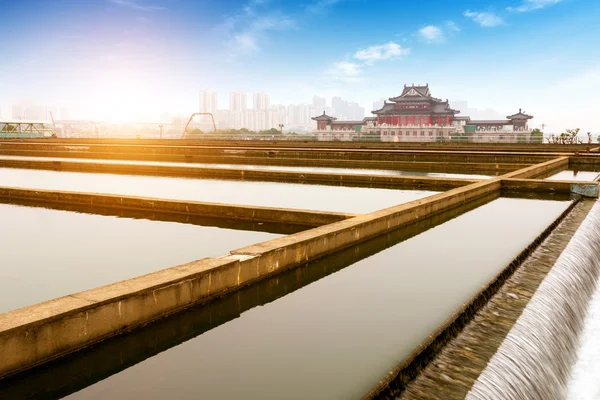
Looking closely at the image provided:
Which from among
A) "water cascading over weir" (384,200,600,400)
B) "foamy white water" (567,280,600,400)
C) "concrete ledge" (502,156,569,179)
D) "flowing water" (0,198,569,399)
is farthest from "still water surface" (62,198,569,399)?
"concrete ledge" (502,156,569,179)

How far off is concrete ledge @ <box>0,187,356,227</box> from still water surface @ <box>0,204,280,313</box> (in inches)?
33.2

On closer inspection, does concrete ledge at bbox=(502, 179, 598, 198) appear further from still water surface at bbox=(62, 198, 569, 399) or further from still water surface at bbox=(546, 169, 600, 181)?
still water surface at bbox=(62, 198, 569, 399)

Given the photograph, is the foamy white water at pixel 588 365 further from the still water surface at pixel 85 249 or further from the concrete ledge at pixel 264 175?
the concrete ledge at pixel 264 175

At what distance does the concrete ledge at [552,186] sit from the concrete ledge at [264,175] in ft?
3.83

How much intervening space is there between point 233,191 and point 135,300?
9608mm

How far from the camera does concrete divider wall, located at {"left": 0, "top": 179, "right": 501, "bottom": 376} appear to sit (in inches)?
151

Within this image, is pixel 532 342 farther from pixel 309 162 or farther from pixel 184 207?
pixel 309 162

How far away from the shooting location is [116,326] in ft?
14.7

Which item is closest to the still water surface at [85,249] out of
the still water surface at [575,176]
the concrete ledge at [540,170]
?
the concrete ledge at [540,170]

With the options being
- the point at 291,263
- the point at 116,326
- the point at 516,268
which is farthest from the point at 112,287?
the point at 516,268

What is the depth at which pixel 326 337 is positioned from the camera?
4.57 metres

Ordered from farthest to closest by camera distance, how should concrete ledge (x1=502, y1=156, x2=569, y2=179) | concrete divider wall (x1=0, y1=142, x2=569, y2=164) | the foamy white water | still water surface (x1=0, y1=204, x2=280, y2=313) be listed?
concrete divider wall (x1=0, y1=142, x2=569, y2=164)
concrete ledge (x1=502, y1=156, x2=569, y2=179)
still water surface (x1=0, y1=204, x2=280, y2=313)
the foamy white water

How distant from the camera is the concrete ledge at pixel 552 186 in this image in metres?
12.8

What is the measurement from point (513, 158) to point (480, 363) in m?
22.3
